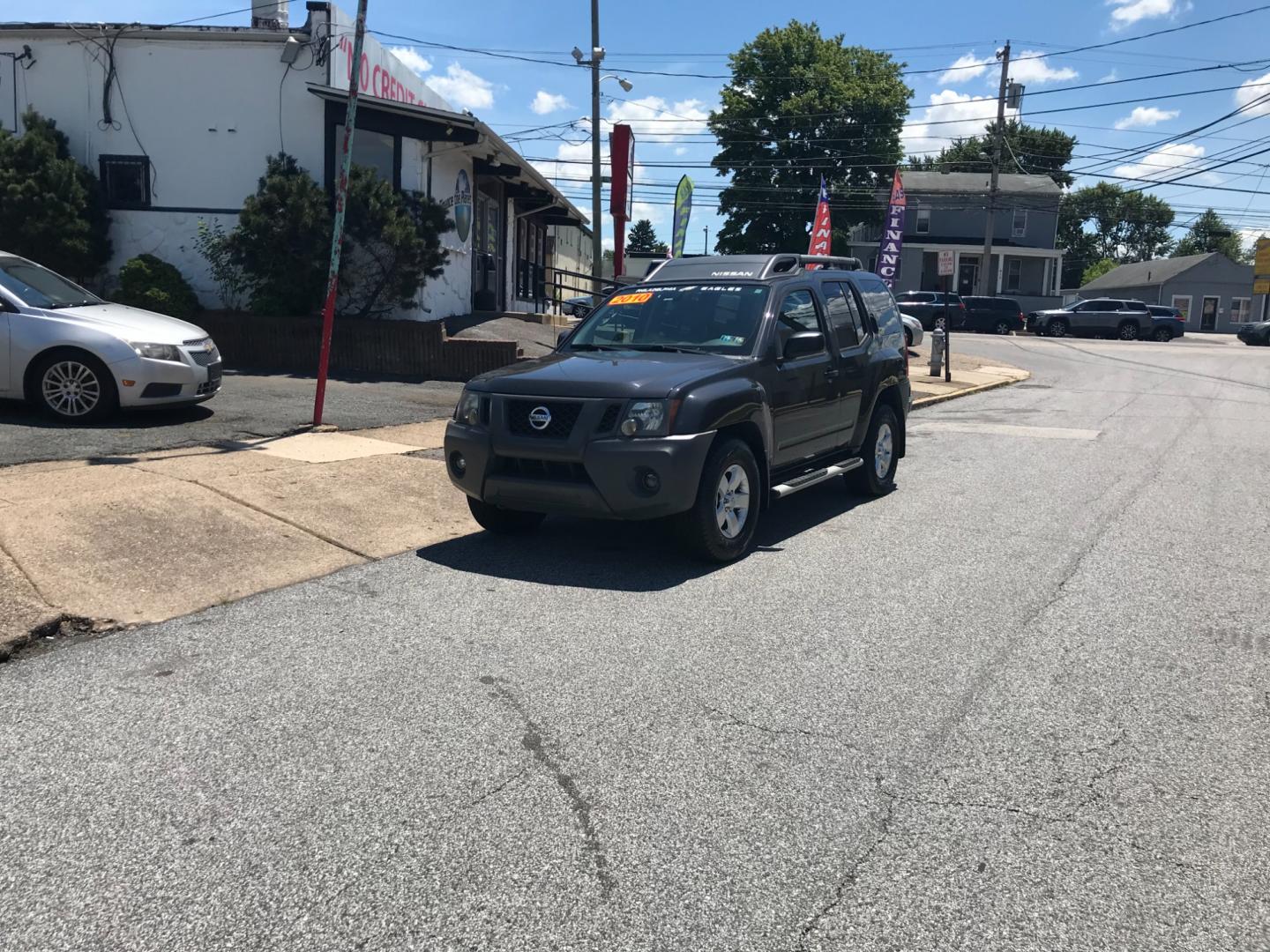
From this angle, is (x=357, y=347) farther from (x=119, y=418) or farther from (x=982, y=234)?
(x=982, y=234)

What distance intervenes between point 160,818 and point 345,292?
14.1 meters

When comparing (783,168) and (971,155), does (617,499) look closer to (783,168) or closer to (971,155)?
(783,168)

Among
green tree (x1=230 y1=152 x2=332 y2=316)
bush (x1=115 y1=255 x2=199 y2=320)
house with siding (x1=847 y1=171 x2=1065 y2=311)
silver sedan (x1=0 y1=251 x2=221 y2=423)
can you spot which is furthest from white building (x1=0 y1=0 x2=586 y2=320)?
house with siding (x1=847 y1=171 x2=1065 y2=311)

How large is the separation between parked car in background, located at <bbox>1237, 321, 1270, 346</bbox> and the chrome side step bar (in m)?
44.9

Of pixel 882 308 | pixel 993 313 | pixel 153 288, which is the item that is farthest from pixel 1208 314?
pixel 153 288

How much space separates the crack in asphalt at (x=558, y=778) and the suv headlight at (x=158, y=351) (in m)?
6.71

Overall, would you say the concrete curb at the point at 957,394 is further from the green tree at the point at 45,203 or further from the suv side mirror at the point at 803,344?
the green tree at the point at 45,203

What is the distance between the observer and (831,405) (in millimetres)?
8125

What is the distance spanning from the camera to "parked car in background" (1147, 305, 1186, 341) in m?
45.4

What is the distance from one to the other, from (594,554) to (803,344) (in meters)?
2.06

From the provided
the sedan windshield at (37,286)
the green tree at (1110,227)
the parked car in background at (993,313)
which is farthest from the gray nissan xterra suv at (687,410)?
the green tree at (1110,227)

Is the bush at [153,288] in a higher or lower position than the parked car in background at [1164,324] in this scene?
lower

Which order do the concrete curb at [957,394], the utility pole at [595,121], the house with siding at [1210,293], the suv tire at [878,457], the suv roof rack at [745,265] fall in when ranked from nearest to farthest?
the suv roof rack at [745,265] → the suv tire at [878,457] → the concrete curb at [957,394] → the utility pole at [595,121] → the house with siding at [1210,293]

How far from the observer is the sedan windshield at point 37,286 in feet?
32.3
